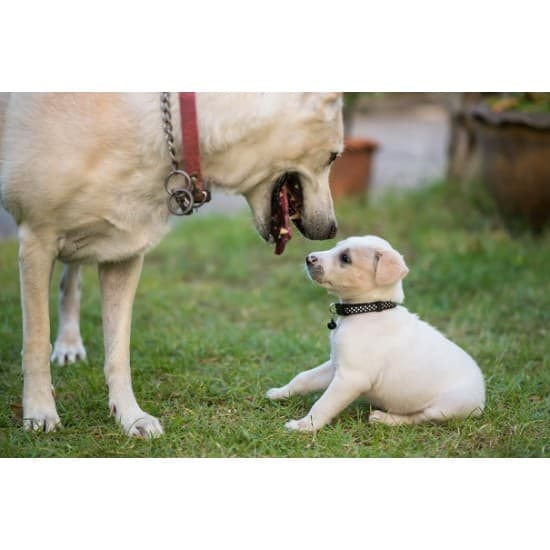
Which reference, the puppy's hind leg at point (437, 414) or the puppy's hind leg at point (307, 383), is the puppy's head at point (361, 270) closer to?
the puppy's hind leg at point (307, 383)

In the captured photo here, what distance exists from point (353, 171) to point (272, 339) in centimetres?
422

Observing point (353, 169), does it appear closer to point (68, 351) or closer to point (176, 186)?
point (68, 351)

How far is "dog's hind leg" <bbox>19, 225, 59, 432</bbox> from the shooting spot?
3508mm

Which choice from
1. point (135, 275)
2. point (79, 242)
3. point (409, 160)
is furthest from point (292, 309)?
point (409, 160)

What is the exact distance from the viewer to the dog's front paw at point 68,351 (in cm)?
451

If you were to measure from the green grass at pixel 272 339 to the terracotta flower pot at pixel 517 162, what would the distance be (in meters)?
0.27

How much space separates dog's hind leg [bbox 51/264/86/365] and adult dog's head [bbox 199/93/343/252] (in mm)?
1334

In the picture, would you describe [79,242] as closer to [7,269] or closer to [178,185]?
[178,185]

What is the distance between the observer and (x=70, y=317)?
466 cm

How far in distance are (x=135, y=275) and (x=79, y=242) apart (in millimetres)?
358

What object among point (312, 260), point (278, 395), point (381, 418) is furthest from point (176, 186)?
point (381, 418)

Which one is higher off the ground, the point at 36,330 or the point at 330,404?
the point at 36,330

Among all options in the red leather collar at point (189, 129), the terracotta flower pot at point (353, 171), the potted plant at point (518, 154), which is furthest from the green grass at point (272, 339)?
the red leather collar at point (189, 129)

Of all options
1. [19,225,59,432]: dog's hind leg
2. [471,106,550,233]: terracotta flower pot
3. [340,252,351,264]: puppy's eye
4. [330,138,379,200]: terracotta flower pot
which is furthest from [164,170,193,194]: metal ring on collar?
[330,138,379,200]: terracotta flower pot
